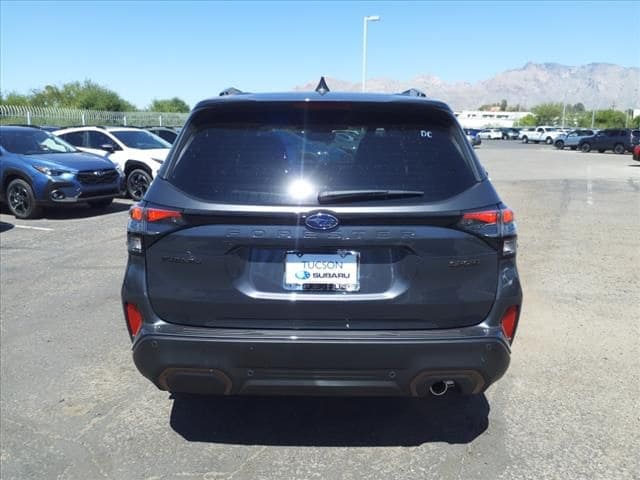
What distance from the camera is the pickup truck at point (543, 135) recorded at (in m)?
59.5

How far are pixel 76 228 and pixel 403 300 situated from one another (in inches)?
347

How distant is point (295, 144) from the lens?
289cm

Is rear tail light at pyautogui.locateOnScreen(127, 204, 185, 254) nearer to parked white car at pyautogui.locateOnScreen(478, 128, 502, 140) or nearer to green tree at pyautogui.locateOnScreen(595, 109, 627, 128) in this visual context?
parked white car at pyautogui.locateOnScreen(478, 128, 502, 140)

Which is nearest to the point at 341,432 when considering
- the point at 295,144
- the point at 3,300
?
the point at 295,144

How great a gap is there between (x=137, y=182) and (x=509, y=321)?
12216mm

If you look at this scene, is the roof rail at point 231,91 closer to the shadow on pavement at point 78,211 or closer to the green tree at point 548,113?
the shadow on pavement at point 78,211

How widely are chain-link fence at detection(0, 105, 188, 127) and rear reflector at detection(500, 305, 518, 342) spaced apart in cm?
2383

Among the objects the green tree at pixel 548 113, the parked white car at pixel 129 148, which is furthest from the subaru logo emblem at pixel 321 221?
the green tree at pixel 548 113

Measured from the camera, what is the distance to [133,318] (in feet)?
9.45

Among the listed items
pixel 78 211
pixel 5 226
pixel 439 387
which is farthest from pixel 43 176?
pixel 439 387

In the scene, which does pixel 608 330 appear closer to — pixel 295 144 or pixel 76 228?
pixel 295 144

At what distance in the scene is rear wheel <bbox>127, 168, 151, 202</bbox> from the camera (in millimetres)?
13570

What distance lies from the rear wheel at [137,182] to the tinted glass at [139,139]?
2.61 feet

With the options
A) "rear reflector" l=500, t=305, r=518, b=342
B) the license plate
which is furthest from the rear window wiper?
"rear reflector" l=500, t=305, r=518, b=342
